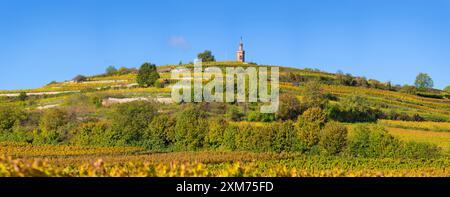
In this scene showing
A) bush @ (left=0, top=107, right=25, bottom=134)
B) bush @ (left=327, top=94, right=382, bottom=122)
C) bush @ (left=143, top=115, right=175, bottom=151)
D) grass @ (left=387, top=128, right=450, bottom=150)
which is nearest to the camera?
bush @ (left=143, top=115, right=175, bottom=151)

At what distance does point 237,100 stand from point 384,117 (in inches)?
545

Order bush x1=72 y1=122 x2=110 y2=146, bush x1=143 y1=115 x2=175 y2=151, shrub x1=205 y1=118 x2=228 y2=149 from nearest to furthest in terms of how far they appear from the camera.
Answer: shrub x1=205 y1=118 x2=228 y2=149
bush x1=143 y1=115 x2=175 y2=151
bush x1=72 y1=122 x2=110 y2=146

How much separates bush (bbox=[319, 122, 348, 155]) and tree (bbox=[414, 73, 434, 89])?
241 feet

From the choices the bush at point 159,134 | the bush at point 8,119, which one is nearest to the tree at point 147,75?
the bush at point 8,119

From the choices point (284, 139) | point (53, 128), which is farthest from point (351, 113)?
point (53, 128)

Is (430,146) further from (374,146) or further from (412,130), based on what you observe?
(412,130)

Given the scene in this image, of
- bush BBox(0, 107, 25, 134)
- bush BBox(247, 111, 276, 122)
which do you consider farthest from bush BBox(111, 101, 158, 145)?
bush BBox(247, 111, 276, 122)

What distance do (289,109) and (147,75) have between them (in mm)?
25341

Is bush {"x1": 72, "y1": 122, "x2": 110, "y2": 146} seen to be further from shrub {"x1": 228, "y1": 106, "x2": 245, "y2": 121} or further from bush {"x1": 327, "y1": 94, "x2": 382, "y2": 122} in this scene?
bush {"x1": 327, "y1": 94, "x2": 382, "y2": 122}

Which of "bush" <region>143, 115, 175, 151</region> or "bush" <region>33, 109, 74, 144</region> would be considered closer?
"bush" <region>143, 115, 175, 151</region>

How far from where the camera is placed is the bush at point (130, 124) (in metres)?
45.3

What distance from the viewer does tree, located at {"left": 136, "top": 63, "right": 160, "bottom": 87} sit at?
77.1 meters
